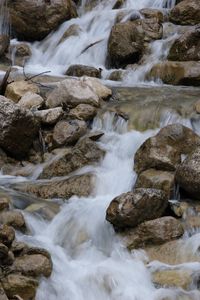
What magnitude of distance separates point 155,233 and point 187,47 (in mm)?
6754

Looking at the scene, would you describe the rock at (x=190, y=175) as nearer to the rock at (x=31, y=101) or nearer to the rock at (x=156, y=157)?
the rock at (x=156, y=157)

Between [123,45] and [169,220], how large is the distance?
7091 millimetres

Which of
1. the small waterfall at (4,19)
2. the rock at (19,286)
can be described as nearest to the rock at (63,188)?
the rock at (19,286)

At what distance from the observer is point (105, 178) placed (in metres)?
8.05

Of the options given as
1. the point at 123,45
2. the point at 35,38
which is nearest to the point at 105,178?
the point at 123,45

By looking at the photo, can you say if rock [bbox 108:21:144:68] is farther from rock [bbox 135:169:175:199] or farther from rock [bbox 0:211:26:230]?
rock [bbox 0:211:26:230]

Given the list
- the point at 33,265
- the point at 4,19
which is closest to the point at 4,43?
the point at 4,19

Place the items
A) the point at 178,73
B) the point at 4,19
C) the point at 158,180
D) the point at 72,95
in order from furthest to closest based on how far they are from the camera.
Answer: the point at 4,19
the point at 178,73
the point at 72,95
the point at 158,180

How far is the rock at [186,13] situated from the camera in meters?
13.5

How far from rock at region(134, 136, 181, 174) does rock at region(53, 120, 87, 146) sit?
1.30 metres

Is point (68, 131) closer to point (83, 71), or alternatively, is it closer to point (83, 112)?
point (83, 112)

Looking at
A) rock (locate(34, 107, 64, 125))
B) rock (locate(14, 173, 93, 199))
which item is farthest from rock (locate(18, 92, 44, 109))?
rock (locate(14, 173, 93, 199))

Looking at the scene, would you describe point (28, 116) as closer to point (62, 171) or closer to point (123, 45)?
point (62, 171)

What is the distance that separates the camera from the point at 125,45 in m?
12.8
